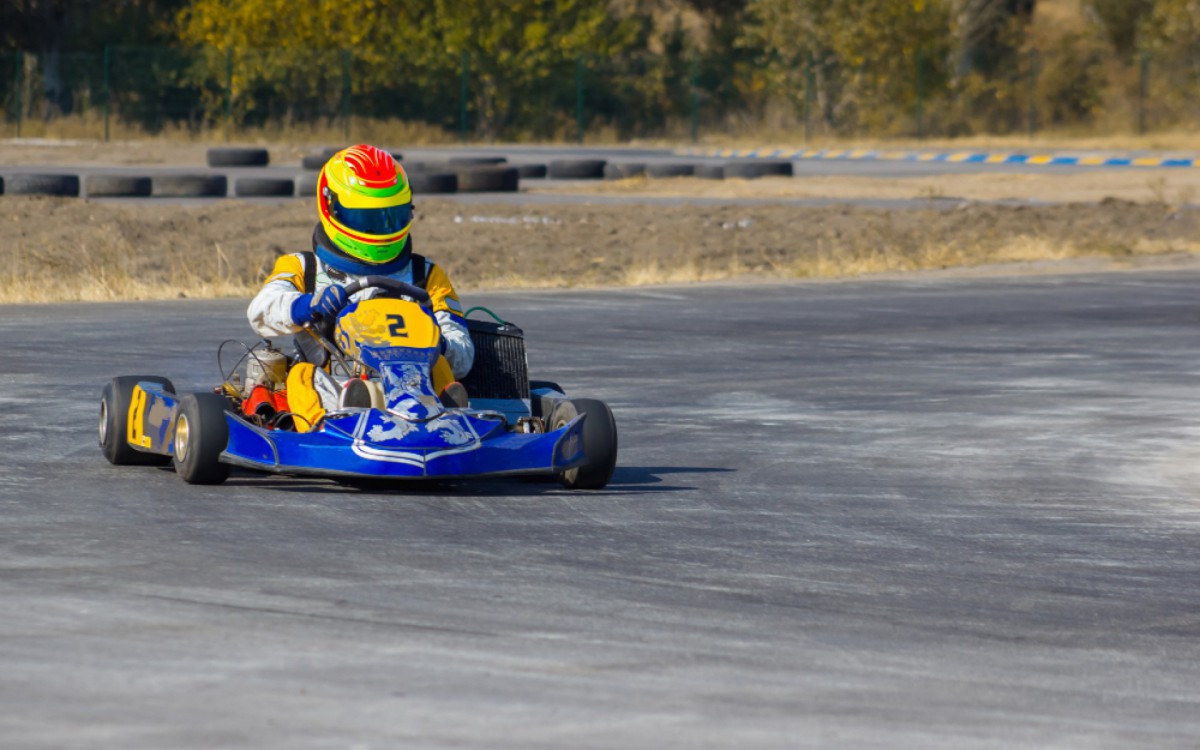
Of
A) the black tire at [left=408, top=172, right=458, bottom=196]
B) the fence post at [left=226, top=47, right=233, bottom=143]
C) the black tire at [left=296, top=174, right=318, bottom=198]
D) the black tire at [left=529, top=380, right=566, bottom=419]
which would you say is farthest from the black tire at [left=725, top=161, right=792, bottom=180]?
the black tire at [left=529, top=380, right=566, bottom=419]

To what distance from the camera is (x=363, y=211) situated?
9.13 m

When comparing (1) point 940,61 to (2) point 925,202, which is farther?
(1) point 940,61

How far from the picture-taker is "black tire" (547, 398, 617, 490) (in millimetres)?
8562

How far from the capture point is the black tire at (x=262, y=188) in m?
30.5

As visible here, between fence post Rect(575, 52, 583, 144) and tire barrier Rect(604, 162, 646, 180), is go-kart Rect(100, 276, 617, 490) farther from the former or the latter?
fence post Rect(575, 52, 583, 144)

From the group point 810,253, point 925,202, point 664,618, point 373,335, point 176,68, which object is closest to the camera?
point 664,618

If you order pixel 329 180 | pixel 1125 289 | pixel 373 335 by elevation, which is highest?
pixel 329 180

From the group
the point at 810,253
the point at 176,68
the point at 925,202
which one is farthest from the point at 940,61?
the point at 810,253

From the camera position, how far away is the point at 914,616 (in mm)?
6352

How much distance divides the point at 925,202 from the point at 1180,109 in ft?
78.6

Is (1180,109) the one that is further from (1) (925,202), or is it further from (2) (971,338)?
(2) (971,338)

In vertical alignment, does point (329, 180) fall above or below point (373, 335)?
above

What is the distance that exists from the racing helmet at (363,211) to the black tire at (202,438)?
1.08 m

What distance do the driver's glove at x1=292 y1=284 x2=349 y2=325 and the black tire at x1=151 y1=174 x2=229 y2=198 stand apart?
22.3 meters
